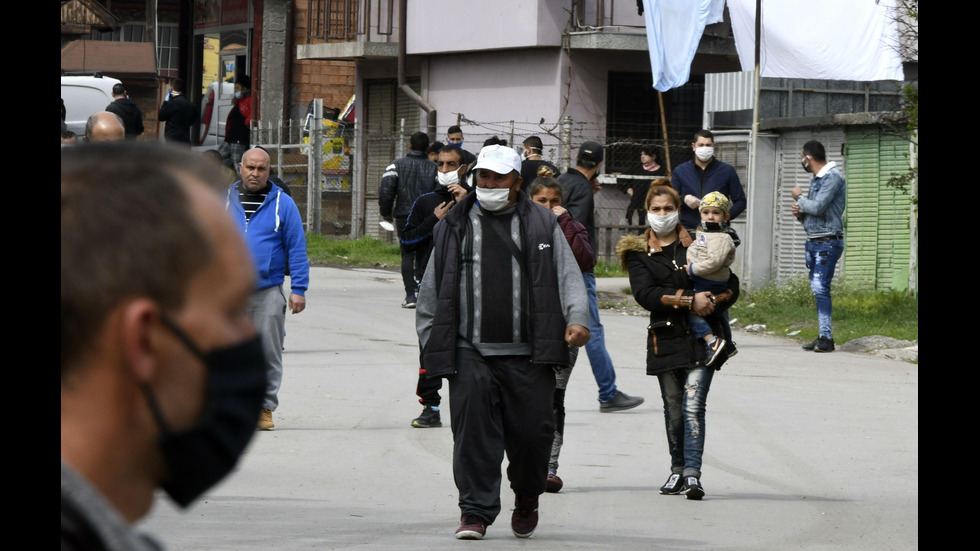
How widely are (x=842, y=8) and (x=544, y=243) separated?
1313 cm

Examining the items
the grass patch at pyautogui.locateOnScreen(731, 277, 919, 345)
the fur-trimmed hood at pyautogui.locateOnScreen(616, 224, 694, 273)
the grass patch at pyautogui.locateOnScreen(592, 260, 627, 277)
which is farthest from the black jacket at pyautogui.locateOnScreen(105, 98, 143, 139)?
the fur-trimmed hood at pyautogui.locateOnScreen(616, 224, 694, 273)

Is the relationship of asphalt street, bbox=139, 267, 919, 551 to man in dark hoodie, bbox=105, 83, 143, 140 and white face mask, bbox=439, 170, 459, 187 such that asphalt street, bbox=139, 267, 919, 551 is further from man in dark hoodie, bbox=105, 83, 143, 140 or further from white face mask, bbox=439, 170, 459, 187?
man in dark hoodie, bbox=105, 83, 143, 140

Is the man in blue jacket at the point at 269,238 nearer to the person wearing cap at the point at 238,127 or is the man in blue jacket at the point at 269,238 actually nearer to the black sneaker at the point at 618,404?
the black sneaker at the point at 618,404

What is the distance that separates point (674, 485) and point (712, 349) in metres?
0.75

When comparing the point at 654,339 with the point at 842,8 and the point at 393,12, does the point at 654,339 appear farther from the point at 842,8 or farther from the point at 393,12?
the point at 393,12

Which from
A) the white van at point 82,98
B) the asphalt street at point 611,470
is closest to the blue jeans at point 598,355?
the asphalt street at point 611,470

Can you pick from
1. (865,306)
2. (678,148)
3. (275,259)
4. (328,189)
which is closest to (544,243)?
(275,259)

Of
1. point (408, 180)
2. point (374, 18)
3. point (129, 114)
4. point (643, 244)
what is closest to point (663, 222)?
point (643, 244)

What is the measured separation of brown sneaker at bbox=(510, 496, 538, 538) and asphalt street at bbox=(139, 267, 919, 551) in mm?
82

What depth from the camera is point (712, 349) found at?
8.01 m

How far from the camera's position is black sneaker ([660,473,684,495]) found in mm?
7988

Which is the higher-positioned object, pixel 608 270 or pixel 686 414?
pixel 608 270

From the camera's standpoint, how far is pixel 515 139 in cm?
2602

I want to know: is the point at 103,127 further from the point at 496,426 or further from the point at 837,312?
the point at 837,312
